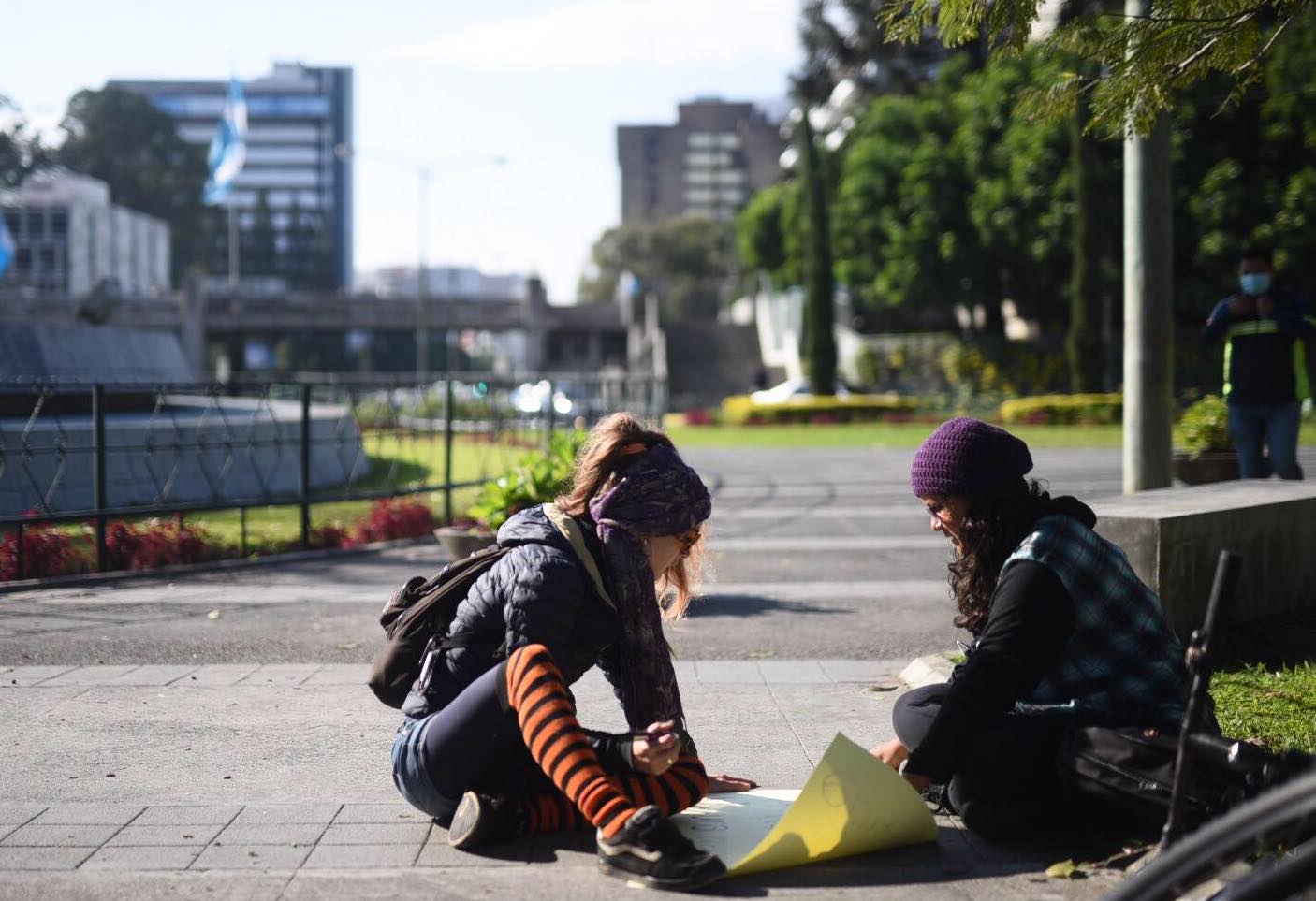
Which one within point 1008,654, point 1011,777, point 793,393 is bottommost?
point 1011,777

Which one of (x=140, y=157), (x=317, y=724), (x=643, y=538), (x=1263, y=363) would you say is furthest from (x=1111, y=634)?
(x=140, y=157)

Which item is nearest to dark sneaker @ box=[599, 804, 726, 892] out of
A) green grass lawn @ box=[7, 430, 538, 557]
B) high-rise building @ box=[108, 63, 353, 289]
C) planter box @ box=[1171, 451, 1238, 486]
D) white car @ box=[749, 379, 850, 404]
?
green grass lawn @ box=[7, 430, 538, 557]

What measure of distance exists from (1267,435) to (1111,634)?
697 centimetres

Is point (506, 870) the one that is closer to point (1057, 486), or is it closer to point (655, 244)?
point (1057, 486)

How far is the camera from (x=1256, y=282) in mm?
9875

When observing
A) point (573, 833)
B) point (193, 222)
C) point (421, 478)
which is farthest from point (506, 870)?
point (193, 222)

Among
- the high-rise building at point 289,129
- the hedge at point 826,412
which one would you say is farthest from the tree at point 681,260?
the high-rise building at point 289,129

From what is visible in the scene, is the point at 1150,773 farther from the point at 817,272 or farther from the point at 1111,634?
the point at 817,272

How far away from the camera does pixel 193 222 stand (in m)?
124

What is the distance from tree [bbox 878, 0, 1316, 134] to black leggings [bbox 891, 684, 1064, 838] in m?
2.65

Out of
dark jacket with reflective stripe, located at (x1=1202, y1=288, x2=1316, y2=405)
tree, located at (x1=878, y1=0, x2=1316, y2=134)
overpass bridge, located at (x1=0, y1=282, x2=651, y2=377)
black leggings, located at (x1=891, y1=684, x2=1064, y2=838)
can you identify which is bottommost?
black leggings, located at (x1=891, y1=684, x2=1064, y2=838)

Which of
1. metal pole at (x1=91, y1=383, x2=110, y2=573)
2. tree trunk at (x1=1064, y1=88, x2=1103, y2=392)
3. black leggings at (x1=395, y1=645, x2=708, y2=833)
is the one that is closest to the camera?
black leggings at (x1=395, y1=645, x2=708, y2=833)

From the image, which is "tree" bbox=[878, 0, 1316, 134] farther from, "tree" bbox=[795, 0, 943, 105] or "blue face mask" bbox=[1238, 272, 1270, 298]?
"tree" bbox=[795, 0, 943, 105]

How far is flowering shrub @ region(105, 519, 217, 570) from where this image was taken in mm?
9969
